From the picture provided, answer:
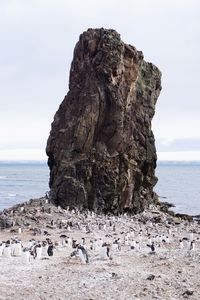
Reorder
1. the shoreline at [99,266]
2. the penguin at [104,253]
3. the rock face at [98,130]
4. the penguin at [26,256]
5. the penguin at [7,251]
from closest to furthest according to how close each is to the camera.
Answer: the shoreline at [99,266] < the penguin at [26,256] < the penguin at [104,253] < the penguin at [7,251] < the rock face at [98,130]

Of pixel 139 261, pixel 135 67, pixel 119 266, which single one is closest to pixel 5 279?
pixel 119 266

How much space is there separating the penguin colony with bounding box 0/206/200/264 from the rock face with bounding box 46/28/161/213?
8.86 feet

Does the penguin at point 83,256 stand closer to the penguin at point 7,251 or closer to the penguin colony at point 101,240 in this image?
the penguin colony at point 101,240

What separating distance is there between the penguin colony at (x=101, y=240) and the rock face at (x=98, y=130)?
106 inches

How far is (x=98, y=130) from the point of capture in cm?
5475

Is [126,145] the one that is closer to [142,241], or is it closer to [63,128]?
[63,128]

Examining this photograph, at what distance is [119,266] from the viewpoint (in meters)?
30.1

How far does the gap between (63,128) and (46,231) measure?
610 inches

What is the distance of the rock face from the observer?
175 feet

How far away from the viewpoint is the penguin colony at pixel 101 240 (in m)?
32.7

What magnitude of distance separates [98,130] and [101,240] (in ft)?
62.8

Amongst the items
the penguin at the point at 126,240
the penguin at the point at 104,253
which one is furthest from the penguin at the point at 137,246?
the penguin at the point at 104,253

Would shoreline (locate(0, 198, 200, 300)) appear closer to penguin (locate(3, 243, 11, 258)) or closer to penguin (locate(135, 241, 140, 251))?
penguin (locate(135, 241, 140, 251))

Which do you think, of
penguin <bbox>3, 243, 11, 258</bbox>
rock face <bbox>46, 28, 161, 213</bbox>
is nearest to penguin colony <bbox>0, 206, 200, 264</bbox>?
penguin <bbox>3, 243, 11, 258</bbox>
